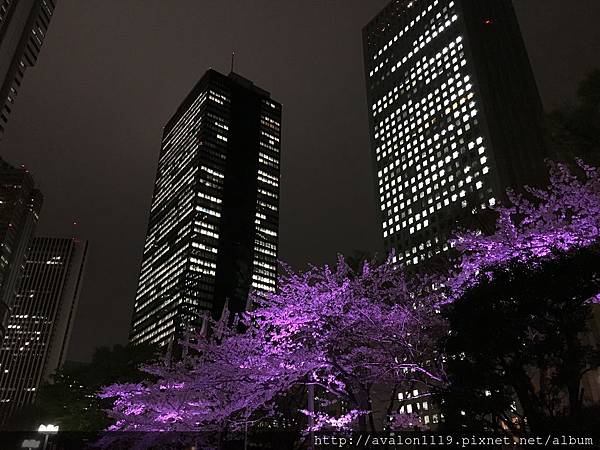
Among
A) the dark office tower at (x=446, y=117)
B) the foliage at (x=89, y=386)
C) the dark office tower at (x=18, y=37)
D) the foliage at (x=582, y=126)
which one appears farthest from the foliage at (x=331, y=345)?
the dark office tower at (x=446, y=117)

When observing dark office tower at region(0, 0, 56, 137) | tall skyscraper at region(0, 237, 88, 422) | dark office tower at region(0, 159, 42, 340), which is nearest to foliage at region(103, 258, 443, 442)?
dark office tower at region(0, 0, 56, 137)

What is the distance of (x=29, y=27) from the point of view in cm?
6875

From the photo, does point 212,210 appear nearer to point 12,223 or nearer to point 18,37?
point 12,223

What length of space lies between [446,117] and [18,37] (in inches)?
3067

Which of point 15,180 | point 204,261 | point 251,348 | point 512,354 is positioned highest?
point 15,180

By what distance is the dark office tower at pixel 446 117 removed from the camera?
3492 inches

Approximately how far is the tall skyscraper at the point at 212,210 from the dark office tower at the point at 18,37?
69786mm

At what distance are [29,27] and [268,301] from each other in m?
72.6

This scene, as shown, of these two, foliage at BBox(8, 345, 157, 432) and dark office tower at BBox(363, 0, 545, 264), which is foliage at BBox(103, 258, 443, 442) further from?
dark office tower at BBox(363, 0, 545, 264)

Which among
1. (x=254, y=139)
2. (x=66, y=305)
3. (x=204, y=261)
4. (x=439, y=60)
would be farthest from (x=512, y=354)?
(x=66, y=305)

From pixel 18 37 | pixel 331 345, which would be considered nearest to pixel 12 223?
pixel 18 37

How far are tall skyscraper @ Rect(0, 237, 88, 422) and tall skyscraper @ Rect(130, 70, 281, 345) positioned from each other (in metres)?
36.7

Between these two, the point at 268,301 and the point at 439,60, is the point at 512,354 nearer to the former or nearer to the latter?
Answer: the point at 268,301

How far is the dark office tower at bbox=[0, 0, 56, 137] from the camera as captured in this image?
61.1 metres
